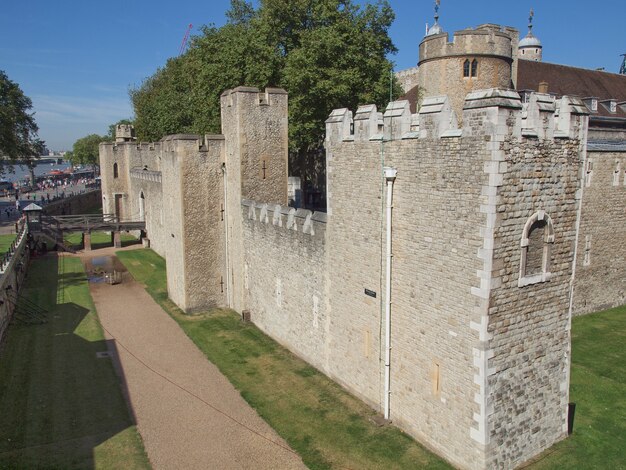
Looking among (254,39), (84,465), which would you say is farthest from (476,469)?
(254,39)

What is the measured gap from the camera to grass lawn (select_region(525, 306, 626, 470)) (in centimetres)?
1024

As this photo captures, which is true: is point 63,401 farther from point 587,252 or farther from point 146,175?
point 146,175

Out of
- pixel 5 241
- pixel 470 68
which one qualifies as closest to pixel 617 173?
pixel 470 68

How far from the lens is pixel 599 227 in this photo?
2025 centimetres

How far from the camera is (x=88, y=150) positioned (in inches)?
3959

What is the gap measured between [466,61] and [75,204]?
39.3 m

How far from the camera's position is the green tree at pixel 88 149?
99.5 meters

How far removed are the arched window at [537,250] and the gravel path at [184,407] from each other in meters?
5.90

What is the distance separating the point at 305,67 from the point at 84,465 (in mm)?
20174

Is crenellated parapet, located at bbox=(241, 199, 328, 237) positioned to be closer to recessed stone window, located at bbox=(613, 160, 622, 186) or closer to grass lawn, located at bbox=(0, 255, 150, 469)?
grass lawn, located at bbox=(0, 255, 150, 469)

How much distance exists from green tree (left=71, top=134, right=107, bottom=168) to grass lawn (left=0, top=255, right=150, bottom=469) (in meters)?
87.4

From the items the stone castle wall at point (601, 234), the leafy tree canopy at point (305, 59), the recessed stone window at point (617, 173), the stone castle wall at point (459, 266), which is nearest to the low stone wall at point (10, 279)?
the stone castle wall at point (459, 266)

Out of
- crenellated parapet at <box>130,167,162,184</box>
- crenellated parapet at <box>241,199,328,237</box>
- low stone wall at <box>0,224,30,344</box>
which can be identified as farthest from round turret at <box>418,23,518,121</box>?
low stone wall at <box>0,224,30,344</box>

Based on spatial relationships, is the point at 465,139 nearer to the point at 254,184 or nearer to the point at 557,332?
the point at 557,332
